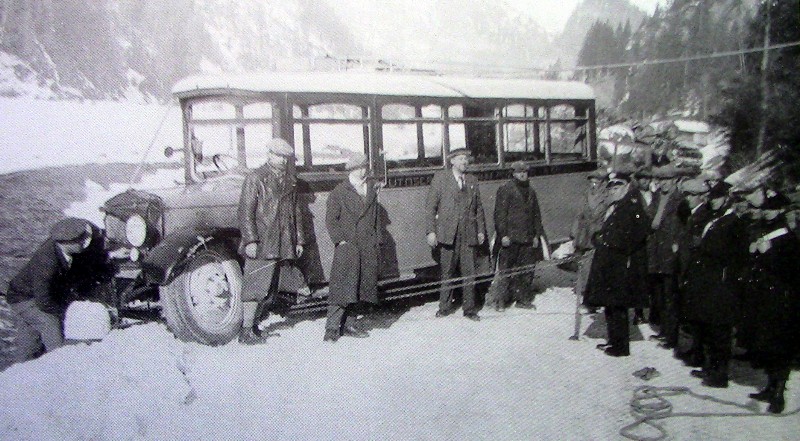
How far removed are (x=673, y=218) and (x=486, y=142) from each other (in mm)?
2583

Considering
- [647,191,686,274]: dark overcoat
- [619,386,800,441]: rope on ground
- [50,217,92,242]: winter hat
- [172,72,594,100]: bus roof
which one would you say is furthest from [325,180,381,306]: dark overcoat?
[647,191,686,274]: dark overcoat

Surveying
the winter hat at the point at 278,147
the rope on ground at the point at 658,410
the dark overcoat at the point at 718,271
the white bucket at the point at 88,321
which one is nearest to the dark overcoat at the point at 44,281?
the white bucket at the point at 88,321

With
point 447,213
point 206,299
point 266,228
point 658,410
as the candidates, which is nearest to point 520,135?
point 447,213

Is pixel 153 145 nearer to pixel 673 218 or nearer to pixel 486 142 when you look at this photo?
pixel 486 142

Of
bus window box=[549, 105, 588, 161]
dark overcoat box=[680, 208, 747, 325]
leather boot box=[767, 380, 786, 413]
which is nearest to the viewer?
leather boot box=[767, 380, 786, 413]

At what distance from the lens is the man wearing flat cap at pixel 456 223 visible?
587 cm

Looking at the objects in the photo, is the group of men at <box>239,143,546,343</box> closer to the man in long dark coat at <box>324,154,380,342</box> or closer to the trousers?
the man in long dark coat at <box>324,154,380,342</box>

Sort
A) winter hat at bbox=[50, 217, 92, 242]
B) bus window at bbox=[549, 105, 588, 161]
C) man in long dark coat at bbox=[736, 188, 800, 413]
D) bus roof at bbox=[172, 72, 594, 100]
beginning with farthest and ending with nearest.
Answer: bus window at bbox=[549, 105, 588, 161] → bus roof at bbox=[172, 72, 594, 100] → winter hat at bbox=[50, 217, 92, 242] → man in long dark coat at bbox=[736, 188, 800, 413]

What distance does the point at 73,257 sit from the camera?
4.43 m

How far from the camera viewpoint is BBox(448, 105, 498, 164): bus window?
6.75 metres

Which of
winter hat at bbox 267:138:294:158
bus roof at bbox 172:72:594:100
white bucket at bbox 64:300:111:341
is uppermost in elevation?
bus roof at bbox 172:72:594:100

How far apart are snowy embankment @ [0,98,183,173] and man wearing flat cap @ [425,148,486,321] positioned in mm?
2646

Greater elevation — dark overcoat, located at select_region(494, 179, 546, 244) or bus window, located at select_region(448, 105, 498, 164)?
bus window, located at select_region(448, 105, 498, 164)

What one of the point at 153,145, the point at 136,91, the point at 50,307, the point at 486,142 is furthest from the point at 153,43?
the point at 486,142
